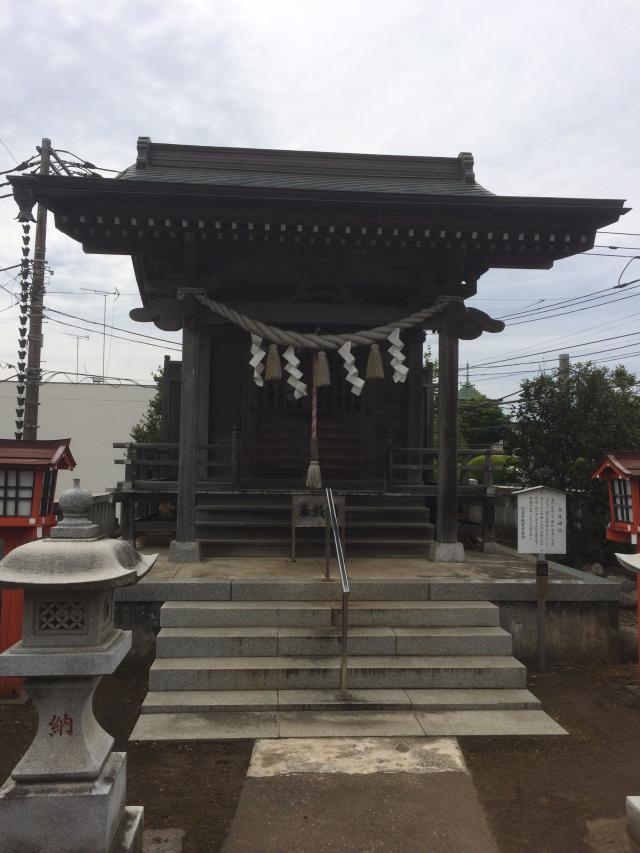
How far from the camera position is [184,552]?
316 inches

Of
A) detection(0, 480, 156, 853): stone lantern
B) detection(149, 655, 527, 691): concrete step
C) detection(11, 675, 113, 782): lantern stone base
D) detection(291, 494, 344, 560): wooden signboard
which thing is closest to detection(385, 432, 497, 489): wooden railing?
detection(291, 494, 344, 560): wooden signboard

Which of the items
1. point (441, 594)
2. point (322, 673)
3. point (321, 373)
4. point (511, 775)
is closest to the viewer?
point (511, 775)

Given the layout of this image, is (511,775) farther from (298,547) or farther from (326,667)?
(298,547)

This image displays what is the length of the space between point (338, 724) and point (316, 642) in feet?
3.24

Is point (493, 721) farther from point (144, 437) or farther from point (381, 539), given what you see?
point (144, 437)

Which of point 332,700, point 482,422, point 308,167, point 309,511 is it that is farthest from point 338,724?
point 482,422

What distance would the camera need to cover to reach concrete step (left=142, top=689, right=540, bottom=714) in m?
5.14

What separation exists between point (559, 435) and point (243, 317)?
7432 mm

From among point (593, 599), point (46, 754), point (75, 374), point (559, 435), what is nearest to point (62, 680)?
point (46, 754)

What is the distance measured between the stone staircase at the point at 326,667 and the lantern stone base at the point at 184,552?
1597mm

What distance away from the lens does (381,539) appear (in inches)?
344

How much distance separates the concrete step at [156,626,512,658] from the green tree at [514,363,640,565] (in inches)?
274

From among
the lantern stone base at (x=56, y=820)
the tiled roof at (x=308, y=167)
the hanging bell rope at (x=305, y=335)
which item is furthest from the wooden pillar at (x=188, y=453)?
the lantern stone base at (x=56, y=820)

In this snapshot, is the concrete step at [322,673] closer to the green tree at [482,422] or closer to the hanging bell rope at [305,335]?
the hanging bell rope at [305,335]
